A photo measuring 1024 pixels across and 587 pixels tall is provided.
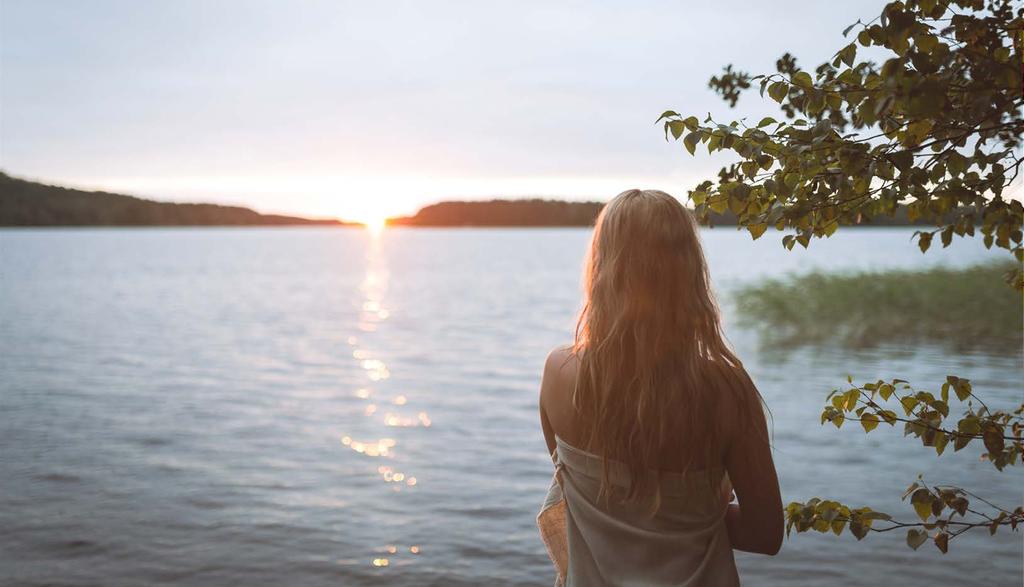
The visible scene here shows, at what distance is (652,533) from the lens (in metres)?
2.48

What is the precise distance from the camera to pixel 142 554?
7.45 meters

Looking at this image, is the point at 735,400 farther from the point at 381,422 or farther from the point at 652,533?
the point at 381,422

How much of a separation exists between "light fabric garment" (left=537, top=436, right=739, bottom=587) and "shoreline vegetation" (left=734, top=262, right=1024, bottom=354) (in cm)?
1810

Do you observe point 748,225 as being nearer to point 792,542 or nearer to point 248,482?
point 792,542

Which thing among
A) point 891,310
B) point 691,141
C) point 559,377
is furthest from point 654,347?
point 891,310

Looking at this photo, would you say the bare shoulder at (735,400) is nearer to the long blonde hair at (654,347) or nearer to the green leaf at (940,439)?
the long blonde hair at (654,347)

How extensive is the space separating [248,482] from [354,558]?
2.63 metres

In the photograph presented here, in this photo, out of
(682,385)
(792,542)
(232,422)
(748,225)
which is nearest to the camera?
(682,385)

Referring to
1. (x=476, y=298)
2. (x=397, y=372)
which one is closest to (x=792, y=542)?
(x=397, y=372)

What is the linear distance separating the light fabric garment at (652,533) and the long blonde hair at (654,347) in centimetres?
10

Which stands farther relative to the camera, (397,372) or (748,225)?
(397,372)

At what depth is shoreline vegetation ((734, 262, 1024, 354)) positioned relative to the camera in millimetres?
20000

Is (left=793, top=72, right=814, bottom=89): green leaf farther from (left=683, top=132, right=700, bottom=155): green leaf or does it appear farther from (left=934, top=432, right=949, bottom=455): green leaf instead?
(left=934, top=432, right=949, bottom=455): green leaf

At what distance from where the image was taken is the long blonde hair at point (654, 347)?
92.5 inches
